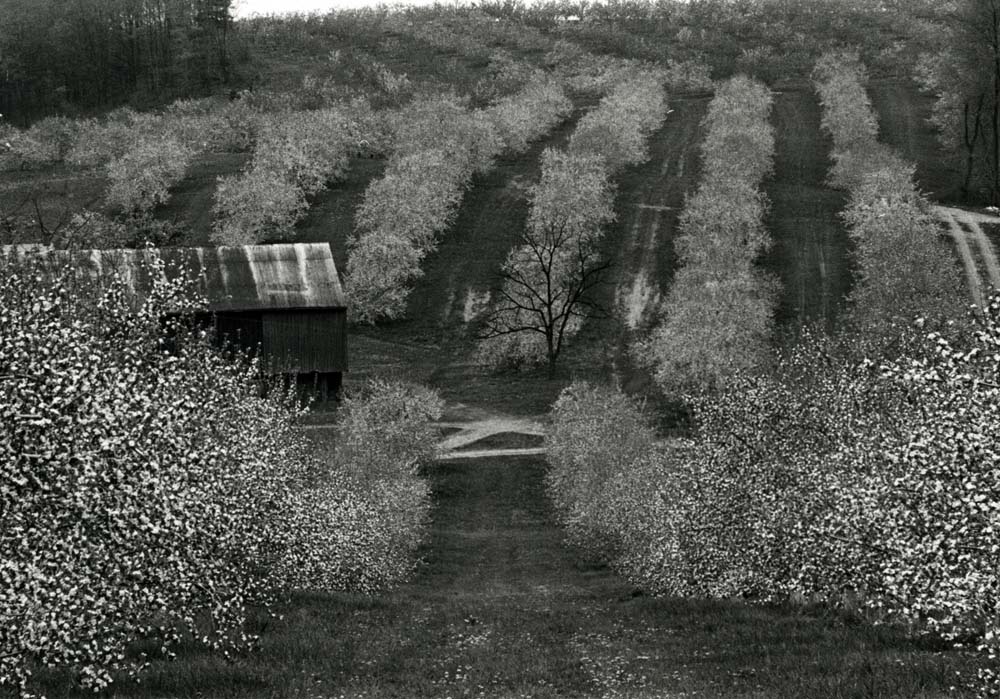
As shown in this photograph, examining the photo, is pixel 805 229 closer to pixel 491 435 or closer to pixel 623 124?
pixel 623 124

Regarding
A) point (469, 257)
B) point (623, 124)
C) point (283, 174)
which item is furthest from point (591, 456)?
point (623, 124)

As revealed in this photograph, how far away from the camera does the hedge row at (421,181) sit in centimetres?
8594

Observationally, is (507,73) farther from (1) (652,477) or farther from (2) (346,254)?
(1) (652,477)

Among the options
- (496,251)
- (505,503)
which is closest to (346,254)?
(496,251)

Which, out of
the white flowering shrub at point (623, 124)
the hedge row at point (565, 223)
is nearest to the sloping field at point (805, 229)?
the white flowering shrub at point (623, 124)

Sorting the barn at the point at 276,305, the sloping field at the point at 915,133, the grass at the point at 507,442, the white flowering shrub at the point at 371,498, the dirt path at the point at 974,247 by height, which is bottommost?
the grass at the point at 507,442

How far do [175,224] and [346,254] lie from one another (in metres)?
13.9

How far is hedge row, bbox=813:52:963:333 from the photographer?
197 feet

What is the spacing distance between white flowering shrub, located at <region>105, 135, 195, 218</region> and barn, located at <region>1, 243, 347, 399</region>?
2840 centimetres

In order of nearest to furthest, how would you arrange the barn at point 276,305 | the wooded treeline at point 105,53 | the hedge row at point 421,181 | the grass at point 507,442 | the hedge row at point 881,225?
the hedge row at point 881,225 < the grass at point 507,442 < the barn at point 276,305 < the hedge row at point 421,181 < the wooded treeline at point 105,53

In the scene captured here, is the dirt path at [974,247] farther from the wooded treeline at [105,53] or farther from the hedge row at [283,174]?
the wooded treeline at [105,53]

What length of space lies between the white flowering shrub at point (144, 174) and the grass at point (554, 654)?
2777 inches

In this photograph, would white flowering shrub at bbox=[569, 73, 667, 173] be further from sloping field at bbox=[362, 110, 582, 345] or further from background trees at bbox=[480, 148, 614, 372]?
sloping field at bbox=[362, 110, 582, 345]

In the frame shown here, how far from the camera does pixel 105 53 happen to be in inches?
5906
